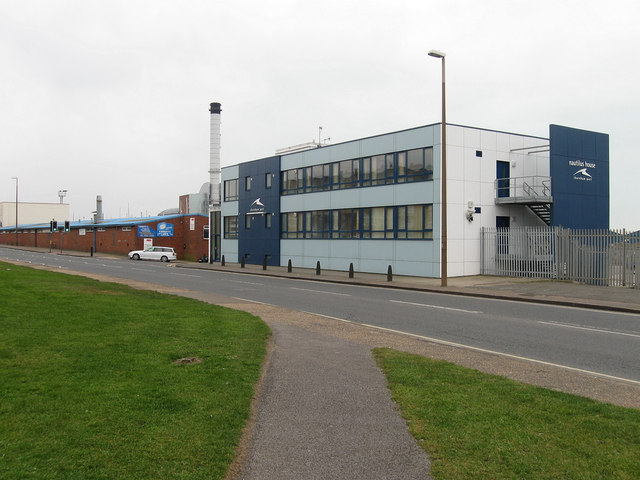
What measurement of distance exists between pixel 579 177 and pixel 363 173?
39.1ft

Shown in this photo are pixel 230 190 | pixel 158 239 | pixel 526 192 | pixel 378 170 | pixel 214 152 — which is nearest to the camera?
pixel 526 192

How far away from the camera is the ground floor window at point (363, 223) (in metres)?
29.3

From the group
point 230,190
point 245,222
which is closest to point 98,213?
point 230,190

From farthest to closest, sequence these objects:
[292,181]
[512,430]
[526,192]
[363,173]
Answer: [292,181] → [363,173] → [526,192] → [512,430]

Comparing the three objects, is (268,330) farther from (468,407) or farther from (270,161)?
(270,161)

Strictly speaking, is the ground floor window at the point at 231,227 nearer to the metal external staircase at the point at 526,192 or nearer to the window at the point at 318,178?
the window at the point at 318,178

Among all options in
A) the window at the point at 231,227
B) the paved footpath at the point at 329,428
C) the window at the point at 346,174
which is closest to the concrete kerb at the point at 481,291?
the window at the point at 346,174

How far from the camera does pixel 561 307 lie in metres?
17.2

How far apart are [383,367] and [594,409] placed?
9.73 ft

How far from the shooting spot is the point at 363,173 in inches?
1305

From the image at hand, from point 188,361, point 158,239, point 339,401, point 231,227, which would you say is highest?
point 231,227

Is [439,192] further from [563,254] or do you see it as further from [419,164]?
[563,254]

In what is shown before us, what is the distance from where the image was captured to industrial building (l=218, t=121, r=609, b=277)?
28.3 m

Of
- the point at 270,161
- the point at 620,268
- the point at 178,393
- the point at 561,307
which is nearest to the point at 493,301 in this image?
the point at 561,307
